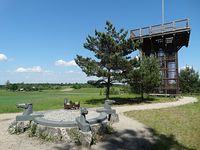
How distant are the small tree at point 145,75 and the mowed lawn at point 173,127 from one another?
6736mm

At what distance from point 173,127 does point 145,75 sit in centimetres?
1112

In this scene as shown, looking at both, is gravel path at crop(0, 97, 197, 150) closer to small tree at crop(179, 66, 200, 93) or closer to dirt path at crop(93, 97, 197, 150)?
dirt path at crop(93, 97, 197, 150)

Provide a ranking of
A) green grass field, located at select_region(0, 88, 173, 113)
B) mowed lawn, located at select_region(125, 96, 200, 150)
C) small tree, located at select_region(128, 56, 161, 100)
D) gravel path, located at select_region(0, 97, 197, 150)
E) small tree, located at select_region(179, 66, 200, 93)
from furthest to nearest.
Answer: small tree, located at select_region(179, 66, 200, 93), small tree, located at select_region(128, 56, 161, 100), green grass field, located at select_region(0, 88, 173, 113), mowed lawn, located at select_region(125, 96, 200, 150), gravel path, located at select_region(0, 97, 197, 150)

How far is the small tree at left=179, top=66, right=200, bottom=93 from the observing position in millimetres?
42062

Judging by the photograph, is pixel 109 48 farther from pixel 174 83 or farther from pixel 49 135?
pixel 49 135

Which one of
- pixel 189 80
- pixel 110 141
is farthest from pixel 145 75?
pixel 189 80

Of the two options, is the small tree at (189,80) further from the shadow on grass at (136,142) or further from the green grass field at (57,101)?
the shadow on grass at (136,142)

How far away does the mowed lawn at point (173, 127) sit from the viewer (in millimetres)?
10382

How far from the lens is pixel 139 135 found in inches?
452

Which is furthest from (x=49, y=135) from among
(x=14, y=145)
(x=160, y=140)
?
(x=160, y=140)

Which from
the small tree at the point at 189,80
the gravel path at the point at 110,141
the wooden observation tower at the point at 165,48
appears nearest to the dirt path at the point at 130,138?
the gravel path at the point at 110,141

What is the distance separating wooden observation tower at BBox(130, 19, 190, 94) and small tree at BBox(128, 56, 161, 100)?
20.7 ft

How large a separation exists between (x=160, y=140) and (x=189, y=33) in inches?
827

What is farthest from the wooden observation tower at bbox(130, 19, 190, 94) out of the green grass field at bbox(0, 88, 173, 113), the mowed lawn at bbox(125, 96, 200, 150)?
the mowed lawn at bbox(125, 96, 200, 150)
